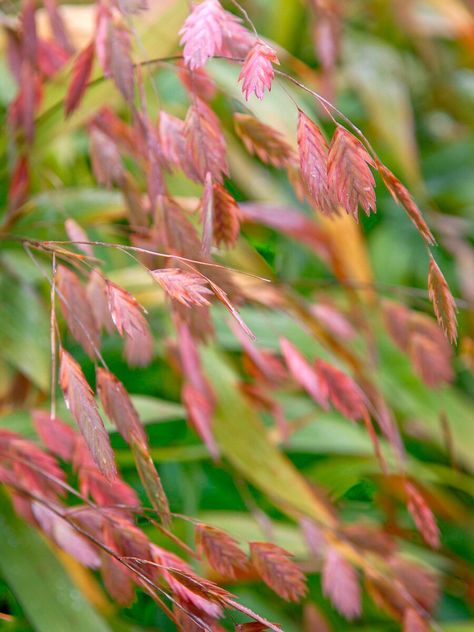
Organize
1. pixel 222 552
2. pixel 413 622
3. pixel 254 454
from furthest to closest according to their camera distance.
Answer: pixel 254 454 → pixel 413 622 → pixel 222 552

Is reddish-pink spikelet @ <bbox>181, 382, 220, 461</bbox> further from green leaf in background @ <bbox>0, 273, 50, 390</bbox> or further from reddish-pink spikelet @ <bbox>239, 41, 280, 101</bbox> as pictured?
reddish-pink spikelet @ <bbox>239, 41, 280, 101</bbox>

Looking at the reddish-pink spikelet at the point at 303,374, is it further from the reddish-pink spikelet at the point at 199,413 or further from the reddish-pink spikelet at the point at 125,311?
the reddish-pink spikelet at the point at 125,311

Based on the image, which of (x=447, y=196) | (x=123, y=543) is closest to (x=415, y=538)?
(x=123, y=543)

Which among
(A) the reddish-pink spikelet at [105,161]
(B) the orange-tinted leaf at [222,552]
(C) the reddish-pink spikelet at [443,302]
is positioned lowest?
(B) the orange-tinted leaf at [222,552]

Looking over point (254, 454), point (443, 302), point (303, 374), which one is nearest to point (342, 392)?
point (303, 374)

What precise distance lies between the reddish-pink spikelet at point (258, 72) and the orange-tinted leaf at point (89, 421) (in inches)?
7.2

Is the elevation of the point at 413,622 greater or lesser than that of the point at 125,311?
lesser

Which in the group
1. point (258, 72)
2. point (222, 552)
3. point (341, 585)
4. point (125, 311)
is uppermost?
point (258, 72)

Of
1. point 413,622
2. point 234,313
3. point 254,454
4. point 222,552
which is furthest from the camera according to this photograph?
point 254,454

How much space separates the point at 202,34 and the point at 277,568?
33 centimetres

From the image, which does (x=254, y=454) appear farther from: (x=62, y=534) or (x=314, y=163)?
(x=314, y=163)

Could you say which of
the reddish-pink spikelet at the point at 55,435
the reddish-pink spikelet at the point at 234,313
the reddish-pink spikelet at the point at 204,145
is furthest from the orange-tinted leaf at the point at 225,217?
the reddish-pink spikelet at the point at 55,435

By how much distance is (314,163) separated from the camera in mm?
446

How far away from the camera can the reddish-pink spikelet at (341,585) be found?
66 cm
